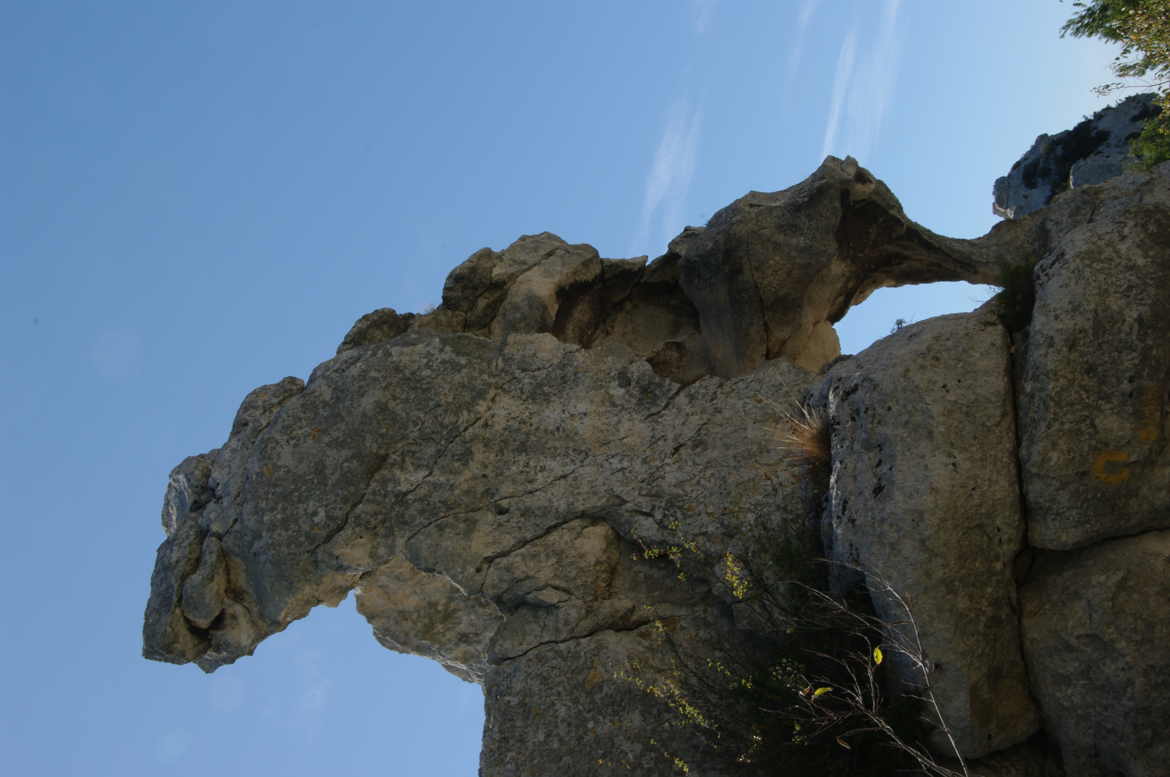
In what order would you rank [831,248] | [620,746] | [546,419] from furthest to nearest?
[831,248], [546,419], [620,746]

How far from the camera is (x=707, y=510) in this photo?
7738 millimetres

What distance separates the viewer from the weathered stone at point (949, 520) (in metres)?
5.98

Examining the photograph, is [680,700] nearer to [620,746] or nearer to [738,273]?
[620,746]

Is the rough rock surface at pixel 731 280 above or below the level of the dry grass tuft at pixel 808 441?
above

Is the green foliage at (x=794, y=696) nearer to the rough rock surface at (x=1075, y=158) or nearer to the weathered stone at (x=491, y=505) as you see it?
the weathered stone at (x=491, y=505)

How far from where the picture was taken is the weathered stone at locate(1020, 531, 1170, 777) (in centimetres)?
559

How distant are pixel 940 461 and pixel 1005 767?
2002 mm

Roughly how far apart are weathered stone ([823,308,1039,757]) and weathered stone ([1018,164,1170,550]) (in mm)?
216

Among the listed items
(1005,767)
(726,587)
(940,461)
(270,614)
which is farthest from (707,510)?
(270,614)

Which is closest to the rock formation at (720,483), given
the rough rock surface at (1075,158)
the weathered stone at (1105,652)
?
the weathered stone at (1105,652)

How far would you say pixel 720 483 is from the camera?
7844 mm

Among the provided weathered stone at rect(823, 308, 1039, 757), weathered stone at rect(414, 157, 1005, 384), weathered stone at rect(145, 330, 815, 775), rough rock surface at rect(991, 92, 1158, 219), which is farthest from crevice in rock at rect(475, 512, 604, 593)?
rough rock surface at rect(991, 92, 1158, 219)

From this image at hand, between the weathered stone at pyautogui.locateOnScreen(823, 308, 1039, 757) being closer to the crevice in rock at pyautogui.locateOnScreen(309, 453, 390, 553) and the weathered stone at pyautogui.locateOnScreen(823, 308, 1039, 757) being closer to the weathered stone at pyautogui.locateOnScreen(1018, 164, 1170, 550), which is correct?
the weathered stone at pyautogui.locateOnScreen(1018, 164, 1170, 550)

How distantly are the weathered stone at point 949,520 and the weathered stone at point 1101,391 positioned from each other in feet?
0.71
